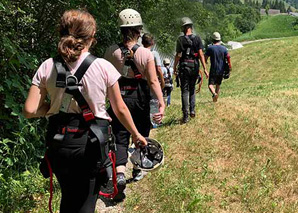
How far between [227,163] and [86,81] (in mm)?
3478

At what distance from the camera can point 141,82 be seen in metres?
4.02

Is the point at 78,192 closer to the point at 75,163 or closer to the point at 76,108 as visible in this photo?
the point at 75,163

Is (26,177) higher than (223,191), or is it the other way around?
(26,177)

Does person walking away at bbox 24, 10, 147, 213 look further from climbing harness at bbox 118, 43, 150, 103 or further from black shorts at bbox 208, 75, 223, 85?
black shorts at bbox 208, 75, 223, 85

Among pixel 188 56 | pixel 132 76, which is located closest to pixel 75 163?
pixel 132 76

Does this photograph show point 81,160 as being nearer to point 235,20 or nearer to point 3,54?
point 3,54

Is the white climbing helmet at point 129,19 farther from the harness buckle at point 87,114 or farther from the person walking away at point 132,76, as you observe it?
the harness buckle at point 87,114

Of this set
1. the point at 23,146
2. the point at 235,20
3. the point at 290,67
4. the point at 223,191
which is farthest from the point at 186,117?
the point at 235,20

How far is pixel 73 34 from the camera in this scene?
7.63 ft

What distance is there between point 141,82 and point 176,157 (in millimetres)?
2107

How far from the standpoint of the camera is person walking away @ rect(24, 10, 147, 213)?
2.35 metres

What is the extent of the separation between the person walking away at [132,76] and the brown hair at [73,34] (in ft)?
4.83

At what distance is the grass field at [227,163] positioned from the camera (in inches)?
162

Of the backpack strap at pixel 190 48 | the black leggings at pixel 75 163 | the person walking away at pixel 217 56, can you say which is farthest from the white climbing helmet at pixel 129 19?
the person walking away at pixel 217 56
